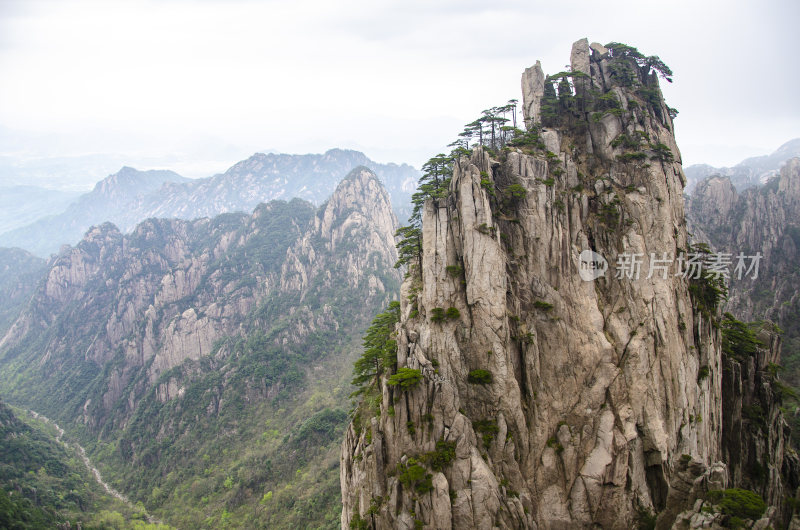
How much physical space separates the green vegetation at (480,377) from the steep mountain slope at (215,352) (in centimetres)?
3816

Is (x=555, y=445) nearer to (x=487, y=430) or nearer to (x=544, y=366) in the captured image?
(x=487, y=430)

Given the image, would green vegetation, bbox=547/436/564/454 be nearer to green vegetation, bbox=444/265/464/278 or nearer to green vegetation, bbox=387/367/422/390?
green vegetation, bbox=387/367/422/390

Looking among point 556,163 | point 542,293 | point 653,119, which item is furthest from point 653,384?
point 653,119

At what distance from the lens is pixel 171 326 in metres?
137

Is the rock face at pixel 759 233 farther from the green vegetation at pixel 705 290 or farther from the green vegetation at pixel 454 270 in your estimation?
the green vegetation at pixel 454 270

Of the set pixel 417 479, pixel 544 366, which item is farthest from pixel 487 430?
pixel 544 366

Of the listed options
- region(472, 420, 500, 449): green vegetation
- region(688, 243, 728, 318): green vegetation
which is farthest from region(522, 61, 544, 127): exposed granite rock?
region(472, 420, 500, 449): green vegetation

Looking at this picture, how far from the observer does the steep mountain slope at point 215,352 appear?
8100 cm

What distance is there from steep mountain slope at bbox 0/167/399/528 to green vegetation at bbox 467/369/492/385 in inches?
1503

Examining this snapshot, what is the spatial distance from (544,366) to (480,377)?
677 centimetres

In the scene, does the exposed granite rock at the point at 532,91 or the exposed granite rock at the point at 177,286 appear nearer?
the exposed granite rock at the point at 532,91

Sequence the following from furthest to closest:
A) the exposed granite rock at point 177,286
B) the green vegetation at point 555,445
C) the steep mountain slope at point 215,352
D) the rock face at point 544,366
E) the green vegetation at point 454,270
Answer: the exposed granite rock at point 177,286
the steep mountain slope at point 215,352
the green vegetation at point 454,270
the green vegetation at point 555,445
the rock face at point 544,366

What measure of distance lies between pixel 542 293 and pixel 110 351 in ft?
535

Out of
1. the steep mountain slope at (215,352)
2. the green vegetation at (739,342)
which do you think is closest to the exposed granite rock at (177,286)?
the steep mountain slope at (215,352)
